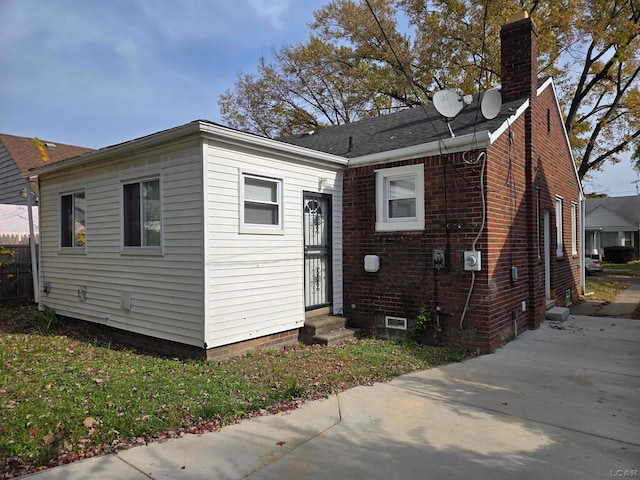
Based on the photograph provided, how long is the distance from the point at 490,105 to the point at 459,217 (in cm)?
204

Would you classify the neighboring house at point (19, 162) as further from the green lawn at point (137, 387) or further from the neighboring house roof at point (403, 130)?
the neighboring house roof at point (403, 130)

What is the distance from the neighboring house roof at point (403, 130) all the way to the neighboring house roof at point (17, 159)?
41.0 ft

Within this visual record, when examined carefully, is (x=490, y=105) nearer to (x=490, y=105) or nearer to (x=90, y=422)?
(x=490, y=105)

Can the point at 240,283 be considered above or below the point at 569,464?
above

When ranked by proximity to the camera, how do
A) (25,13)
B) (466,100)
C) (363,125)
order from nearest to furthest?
(466,100), (25,13), (363,125)

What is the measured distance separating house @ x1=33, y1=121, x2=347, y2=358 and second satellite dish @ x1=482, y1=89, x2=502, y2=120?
2.66 metres

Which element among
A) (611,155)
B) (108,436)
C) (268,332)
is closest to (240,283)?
(268,332)

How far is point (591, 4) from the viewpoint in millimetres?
16672

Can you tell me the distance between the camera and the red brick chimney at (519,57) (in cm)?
813

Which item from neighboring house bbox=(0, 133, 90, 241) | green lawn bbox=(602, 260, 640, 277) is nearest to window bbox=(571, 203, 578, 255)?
green lawn bbox=(602, 260, 640, 277)

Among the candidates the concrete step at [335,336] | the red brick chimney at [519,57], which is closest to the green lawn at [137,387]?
the concrete step at [335,336]

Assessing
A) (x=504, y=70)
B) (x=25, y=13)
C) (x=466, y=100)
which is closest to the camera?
(x=466, y=100)

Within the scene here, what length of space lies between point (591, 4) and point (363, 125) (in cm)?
1338

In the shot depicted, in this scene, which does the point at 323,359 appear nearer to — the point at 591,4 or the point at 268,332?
the point at 268,332
